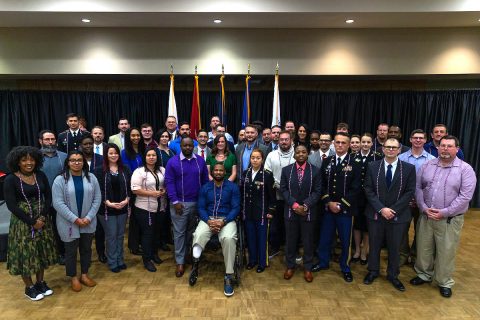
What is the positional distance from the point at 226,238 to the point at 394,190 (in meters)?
1.76

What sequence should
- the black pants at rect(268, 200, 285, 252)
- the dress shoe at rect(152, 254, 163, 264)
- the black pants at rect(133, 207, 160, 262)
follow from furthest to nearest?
the black pants at rect(268, 200, 285, 252) → the dress shoe at rect(152, 254, 163, 264) → the black pants at rect(133, 207, 160, 262)

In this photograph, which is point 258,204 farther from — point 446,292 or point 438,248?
point 446,292

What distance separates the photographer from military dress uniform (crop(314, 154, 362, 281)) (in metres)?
3.29

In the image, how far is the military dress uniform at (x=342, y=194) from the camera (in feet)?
10.8

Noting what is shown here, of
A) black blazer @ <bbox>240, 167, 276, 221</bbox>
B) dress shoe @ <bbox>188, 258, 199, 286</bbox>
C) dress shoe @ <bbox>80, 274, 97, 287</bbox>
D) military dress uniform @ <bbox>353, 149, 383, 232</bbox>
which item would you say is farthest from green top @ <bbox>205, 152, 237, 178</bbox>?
dress shoe @ <bbox>80, 274, 97, 287</bbox>

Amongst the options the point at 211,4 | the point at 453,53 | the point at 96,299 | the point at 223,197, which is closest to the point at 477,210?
the point at 453,53

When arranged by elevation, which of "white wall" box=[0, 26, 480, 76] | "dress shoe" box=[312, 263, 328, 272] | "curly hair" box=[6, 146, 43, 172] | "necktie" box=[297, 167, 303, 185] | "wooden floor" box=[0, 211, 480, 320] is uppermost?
"white wall" box=[0, 26, 480, 76]

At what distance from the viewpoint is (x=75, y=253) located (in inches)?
124

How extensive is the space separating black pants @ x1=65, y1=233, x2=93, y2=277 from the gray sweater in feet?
0.25

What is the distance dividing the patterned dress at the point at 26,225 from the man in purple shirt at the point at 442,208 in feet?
12.2

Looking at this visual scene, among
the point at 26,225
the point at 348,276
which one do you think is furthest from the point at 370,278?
the point at 26,225

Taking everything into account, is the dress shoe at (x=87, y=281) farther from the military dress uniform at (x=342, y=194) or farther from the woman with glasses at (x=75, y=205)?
the military dress uniform at (x=342, y=194)

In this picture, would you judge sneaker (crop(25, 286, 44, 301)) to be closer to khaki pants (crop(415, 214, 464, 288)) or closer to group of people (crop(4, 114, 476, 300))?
group of people (crop(4, 114, 476, 300))

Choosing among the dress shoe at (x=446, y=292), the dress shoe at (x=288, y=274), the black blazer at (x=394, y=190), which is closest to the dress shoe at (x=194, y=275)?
the dress shoe at (x=288, y=274)
